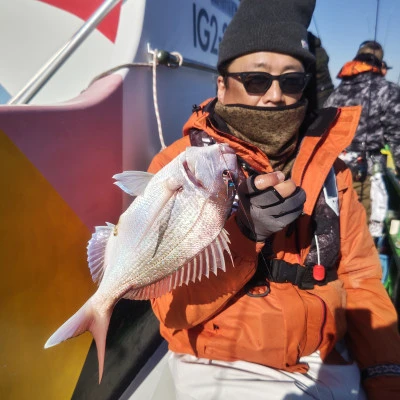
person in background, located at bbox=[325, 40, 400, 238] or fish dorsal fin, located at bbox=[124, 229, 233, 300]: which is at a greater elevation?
fish dorsal fin, located at bbox=[124, 229, 233, 300]

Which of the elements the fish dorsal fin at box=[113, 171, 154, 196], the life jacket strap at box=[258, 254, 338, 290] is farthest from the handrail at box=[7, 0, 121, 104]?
the life jacket strap at box=[258, 254, 338, 290]

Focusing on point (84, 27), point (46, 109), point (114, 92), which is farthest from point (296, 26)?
point (46, 109)

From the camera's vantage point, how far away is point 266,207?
50.3 inches

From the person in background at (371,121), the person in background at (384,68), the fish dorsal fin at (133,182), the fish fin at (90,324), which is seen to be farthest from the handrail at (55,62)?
the person in background at (384,68)

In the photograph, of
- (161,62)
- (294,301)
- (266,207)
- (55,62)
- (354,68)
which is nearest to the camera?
(266,207)

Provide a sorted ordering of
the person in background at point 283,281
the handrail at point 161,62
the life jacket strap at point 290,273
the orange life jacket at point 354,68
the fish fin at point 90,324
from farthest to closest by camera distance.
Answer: the orange life jacket at point 354,68
the handrail at point 161,62
the life jacket strap at point 290,273
the person in background at point 283,281
the fish fin at point 90,324

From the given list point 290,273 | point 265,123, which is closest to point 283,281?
point 290,273

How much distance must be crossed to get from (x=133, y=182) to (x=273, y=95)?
0.88 meters

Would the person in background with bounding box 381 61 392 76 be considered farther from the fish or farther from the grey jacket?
the fish

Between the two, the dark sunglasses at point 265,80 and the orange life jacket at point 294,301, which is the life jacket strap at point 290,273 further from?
the dark sunglasses at point 265,80

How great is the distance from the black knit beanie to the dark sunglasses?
123 mm

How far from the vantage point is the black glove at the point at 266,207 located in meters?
1.24

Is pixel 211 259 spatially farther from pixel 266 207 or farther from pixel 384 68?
pixel 384 68

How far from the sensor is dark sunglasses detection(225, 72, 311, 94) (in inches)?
66.2
